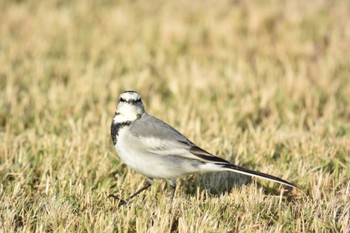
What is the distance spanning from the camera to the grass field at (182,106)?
5.51m

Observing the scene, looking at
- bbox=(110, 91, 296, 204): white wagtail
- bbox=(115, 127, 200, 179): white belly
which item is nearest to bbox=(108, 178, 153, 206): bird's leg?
bbox=(110, 91, 296, 204): white wagtail

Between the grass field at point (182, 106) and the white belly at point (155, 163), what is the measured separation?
264 mm

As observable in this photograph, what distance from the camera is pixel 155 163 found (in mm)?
5648

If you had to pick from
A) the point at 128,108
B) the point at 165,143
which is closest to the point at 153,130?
the point at 165,143

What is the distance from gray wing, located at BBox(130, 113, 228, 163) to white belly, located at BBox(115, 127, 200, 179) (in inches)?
1.8

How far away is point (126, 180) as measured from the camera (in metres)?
6.54

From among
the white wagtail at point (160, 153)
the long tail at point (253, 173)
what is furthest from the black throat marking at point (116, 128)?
the long tail at point (253, 173)

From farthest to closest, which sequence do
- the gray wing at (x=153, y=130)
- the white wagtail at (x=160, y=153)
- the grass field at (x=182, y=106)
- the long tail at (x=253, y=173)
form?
the gray wing at (x=153, y=130), the white wagtail at (x=160, y=153), the grass field at (x=182, y=106), the long tail at (x=253, y=173)

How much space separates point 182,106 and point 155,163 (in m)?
3.70

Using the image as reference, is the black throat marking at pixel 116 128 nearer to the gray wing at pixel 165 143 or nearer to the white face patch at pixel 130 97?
the gray wing at pixel 165 143

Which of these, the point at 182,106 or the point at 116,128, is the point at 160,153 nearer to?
the point at 116,128

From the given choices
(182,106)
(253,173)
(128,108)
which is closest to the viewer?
(253,173)

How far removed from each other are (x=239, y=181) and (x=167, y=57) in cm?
545

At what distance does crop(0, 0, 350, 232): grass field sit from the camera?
18.1 ft
